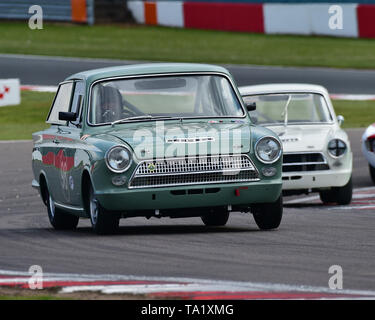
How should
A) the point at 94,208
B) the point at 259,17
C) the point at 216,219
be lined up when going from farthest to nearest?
the point at 259,17, the point at 216,219, the point at 94,208

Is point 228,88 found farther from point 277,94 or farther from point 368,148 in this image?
point 368,148

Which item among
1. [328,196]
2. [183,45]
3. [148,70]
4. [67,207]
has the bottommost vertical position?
[328,196]

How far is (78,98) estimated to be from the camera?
11078 mm

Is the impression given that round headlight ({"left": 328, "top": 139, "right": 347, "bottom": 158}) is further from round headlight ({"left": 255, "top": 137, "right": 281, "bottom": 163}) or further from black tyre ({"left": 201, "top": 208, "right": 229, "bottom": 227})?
round headlight ({"left": 255, "top": 137, "right": 281, "bottom": 163})

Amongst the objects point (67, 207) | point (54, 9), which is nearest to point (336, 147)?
point (67, 207)

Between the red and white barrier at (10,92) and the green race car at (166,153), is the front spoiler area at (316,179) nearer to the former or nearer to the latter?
the green race car at (166,153)

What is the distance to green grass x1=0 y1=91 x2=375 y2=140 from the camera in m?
22.0

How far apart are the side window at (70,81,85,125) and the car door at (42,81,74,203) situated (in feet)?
0.49

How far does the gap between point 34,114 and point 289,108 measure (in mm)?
10220

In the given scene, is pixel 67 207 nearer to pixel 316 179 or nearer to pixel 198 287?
pixel 316 179

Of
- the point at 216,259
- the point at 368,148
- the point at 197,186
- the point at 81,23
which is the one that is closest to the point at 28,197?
the point at 368,148

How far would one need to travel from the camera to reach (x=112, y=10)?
37719 millimetres

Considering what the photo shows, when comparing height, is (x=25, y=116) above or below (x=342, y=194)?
above

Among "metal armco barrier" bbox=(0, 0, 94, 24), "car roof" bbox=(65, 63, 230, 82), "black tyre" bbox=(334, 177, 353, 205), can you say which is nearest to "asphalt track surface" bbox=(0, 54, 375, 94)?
"metal armco barrier" bbox=(0, 0, 94, 24)
